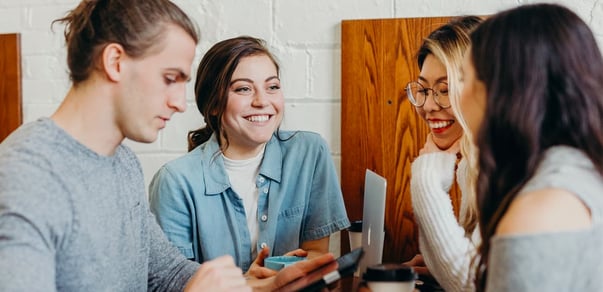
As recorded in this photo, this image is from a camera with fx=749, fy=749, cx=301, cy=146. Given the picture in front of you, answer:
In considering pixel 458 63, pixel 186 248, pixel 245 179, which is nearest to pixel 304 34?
pixel 245 179

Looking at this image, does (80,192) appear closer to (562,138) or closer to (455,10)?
(562,138)

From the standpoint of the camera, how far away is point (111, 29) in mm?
1139

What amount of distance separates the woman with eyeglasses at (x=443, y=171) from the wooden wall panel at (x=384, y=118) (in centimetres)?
21

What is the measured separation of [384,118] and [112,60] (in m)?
0.98

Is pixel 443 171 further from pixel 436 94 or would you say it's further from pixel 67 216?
pixel 67 216

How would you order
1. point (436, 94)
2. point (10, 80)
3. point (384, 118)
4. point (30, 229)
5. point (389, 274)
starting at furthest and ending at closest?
point (10, 80) < point (384, 118) < point (436, 94) < point (389, 274) < point (30, 229)

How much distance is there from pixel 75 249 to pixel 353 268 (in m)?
0.40

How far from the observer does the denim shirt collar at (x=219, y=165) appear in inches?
69.1

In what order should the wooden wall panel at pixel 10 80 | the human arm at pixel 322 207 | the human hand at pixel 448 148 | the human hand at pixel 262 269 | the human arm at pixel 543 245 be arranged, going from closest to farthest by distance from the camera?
the human arm at pixel 543 245, the human hand at pixel 262 269, the human hand at pixel 448 148, the human arm at pixel 322 207, the wooden wall panel at pixel 10 80

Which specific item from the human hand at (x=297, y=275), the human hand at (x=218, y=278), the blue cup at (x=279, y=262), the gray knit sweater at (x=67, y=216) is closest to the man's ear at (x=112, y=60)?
the gray knit sweater at (x=67, y=216)

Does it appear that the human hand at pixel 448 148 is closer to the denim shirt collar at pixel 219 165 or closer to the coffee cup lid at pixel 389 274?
the denim shirt collar at pixel 219 165

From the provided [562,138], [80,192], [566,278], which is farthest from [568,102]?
[80,192]

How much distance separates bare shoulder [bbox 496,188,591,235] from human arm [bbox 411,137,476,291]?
446 millimetres

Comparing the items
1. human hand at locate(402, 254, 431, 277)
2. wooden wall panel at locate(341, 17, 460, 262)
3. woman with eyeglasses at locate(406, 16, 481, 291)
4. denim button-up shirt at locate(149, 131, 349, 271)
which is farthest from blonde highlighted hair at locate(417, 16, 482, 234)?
denim button-up shirt at locate(149, 131, 349, 271)
